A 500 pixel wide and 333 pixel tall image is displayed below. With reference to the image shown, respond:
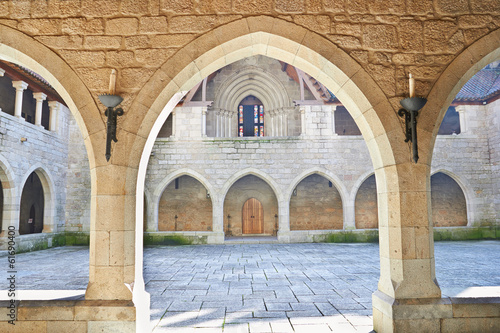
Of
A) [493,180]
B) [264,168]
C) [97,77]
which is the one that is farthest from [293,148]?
[97,77]

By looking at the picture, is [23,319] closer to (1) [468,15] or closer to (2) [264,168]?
(1) [468,15]

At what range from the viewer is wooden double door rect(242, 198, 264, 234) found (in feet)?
46.1

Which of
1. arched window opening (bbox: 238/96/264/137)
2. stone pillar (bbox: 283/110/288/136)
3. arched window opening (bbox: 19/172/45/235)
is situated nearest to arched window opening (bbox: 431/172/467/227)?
stone pillar (bbox: 283/110/288/136)

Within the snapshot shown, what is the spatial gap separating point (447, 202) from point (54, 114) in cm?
1547

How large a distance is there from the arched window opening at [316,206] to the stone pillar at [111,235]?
10.9 m

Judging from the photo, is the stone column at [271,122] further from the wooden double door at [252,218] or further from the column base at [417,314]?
the column base at [417,314]

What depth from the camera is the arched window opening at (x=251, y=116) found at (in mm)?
14883

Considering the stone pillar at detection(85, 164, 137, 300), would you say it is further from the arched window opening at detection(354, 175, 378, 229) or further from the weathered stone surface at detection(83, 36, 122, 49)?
the arched window opening at detection(354, 175, 378, 229)

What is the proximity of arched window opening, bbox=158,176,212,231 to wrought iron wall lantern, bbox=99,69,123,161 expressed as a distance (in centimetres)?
1063

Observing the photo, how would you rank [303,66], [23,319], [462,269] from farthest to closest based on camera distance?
[462,269] → [303,66] → [23,319]

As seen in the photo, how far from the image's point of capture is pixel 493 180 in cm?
1251

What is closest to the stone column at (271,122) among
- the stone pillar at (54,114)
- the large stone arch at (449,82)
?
the stone pillar at (54,114)

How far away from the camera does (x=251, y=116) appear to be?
590 inches

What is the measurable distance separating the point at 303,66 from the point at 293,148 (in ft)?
29.3
